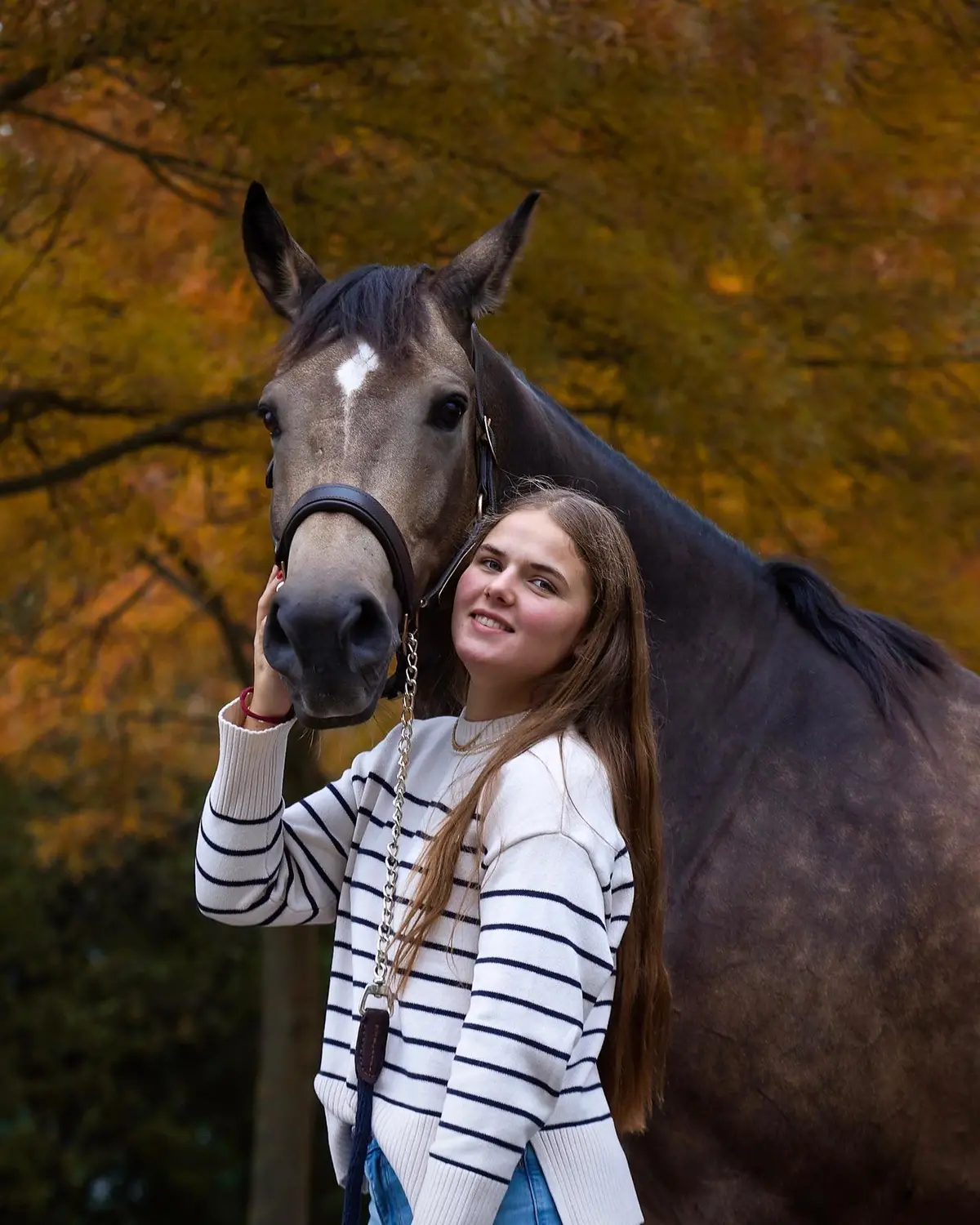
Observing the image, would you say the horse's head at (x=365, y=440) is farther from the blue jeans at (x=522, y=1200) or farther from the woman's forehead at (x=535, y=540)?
the blue jeans at (x=522, y=1200)

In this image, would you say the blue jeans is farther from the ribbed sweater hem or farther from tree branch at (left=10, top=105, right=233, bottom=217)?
tree branch at (left=10, top=105, right=233, bottom=217)

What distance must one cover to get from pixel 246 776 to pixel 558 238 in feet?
9.87

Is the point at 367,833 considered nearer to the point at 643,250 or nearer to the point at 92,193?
the point at 643,250

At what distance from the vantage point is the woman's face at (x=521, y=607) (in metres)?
2.05

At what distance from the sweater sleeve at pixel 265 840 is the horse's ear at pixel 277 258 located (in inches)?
48.2

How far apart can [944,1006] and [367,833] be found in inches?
56.3

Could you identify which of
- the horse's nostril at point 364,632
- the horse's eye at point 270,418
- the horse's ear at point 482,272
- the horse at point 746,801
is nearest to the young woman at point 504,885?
the horse's nostril at point 364,632

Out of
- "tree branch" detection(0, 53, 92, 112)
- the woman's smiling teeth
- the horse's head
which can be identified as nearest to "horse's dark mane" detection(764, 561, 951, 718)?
the horse's head

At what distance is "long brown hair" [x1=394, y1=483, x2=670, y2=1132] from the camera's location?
80.2 inches

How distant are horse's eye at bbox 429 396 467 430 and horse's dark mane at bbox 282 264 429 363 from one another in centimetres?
13

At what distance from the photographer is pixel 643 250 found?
15.2 ft

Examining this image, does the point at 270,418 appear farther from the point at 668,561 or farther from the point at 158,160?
the point at 158,160

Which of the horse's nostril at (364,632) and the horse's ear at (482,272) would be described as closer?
the horse's nostril at (364,632)

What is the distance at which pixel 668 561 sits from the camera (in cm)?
318
